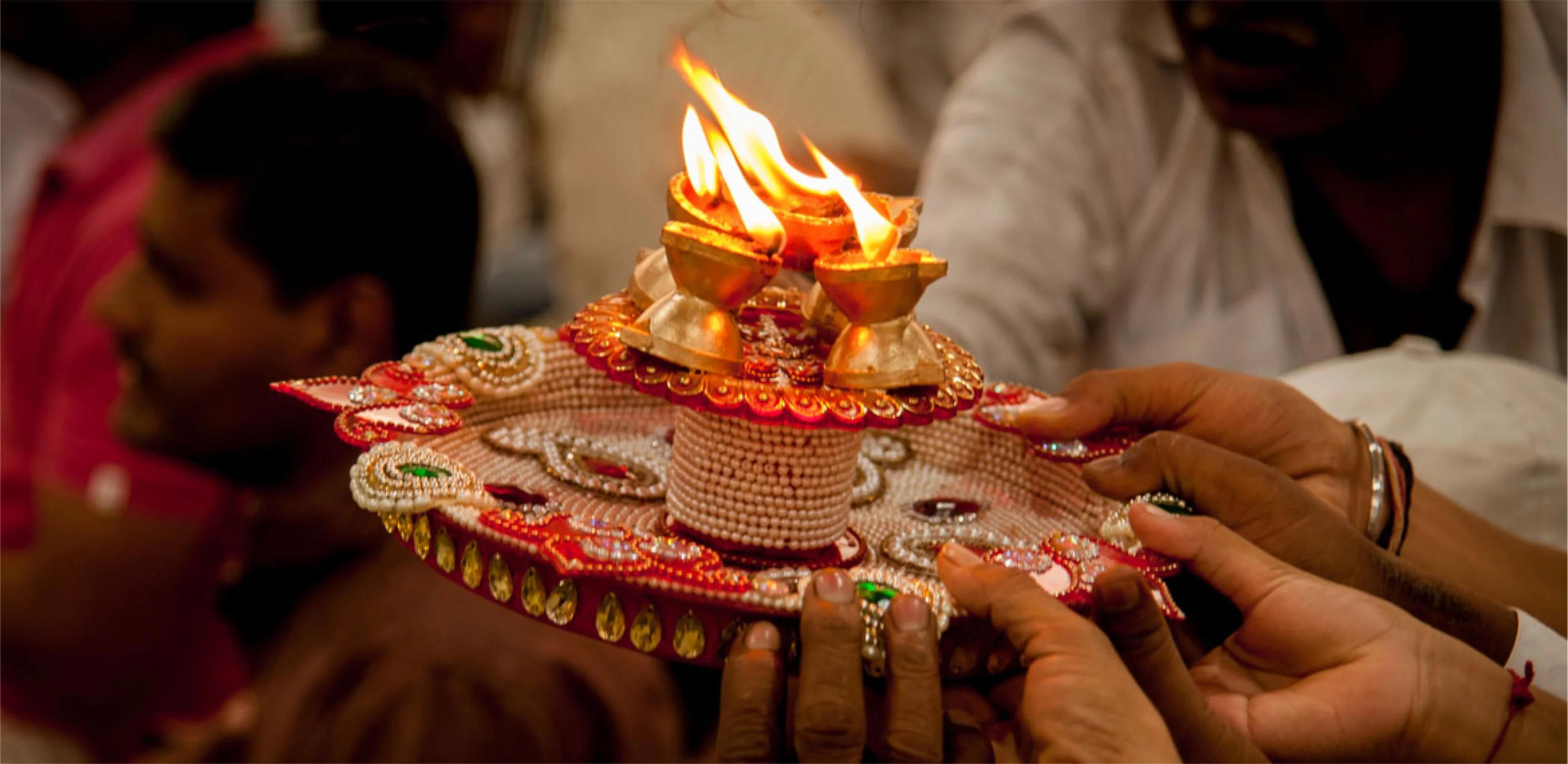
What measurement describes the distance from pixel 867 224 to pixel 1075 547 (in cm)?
24

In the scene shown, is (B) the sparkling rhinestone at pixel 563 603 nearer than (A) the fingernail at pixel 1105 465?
Yes

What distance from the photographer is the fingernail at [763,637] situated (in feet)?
2.21

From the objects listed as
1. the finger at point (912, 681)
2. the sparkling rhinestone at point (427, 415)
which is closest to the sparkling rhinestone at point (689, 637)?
the finger at point (912, 681)

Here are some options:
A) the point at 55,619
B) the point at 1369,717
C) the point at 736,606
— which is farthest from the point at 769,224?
the point at 55,619

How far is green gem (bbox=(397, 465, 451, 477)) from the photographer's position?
0.70 metres

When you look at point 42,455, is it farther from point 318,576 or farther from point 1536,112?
point 1536,112

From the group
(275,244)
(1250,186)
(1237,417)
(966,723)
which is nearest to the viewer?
(966,723)

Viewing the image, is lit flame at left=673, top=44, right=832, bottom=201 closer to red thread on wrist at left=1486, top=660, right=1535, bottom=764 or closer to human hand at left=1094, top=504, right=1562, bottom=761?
human hand at left=1094, top=504, right=1562, bottom=761

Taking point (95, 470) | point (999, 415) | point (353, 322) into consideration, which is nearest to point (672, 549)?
point (999, 415)

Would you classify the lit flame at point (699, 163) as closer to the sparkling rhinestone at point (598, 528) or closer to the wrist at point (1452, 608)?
the sparkling rhinestone at point (598, 528)

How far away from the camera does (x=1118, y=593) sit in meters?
0.69

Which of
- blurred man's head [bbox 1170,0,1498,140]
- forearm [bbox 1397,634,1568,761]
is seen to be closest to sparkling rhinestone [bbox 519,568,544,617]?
forearm [bbox 1397,634,1568,761]

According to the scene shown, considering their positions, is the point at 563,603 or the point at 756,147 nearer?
the point at 563,603

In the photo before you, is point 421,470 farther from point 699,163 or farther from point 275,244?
point 275,244
